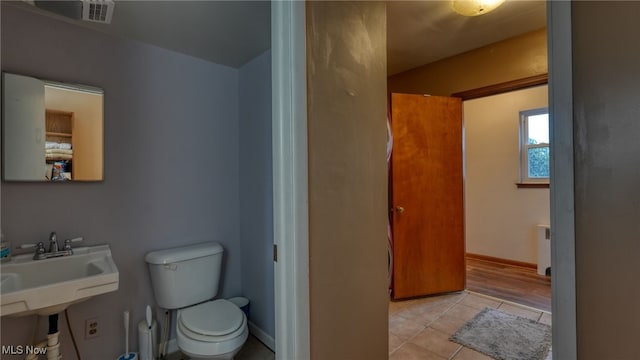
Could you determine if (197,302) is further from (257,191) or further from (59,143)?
(59,143)

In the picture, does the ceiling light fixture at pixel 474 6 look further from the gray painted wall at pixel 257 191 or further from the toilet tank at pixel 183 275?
the toilet tank at pixel 183 275

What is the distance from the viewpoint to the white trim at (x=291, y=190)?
110 cm

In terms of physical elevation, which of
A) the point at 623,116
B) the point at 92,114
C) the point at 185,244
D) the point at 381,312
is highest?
the point at 92,114

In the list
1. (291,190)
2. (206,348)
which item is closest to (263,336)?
(206,348)

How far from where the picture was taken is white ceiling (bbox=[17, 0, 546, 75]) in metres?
1.58

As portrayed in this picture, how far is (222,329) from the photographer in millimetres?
1557

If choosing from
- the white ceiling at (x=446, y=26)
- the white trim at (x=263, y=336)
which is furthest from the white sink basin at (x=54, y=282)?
the white ceiling at (x=446, y=26)

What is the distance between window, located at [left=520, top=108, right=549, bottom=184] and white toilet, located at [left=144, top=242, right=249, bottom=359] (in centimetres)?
377

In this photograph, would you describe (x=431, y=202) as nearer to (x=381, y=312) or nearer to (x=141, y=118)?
(x=381, y=312)

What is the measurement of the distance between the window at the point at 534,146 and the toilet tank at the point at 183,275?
382cm

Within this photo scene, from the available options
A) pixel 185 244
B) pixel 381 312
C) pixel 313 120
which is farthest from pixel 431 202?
pixel 185 244

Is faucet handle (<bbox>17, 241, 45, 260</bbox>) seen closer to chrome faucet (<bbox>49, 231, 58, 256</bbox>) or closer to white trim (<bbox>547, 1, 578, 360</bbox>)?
chrome faucet (<bbox>49, 231, 58, 256</bbox>)

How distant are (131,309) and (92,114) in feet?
4.19

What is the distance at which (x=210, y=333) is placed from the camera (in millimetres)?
1516
